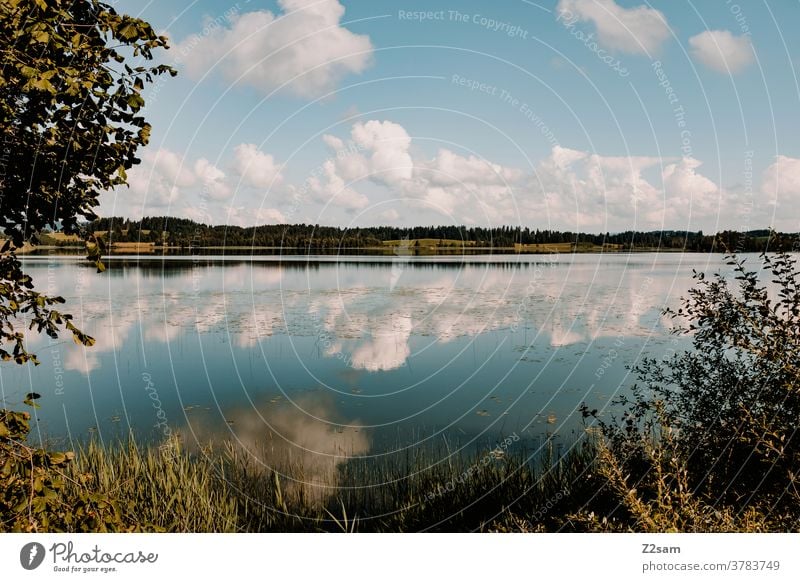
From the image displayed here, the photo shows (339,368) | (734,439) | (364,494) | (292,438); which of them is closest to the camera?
(734,439)

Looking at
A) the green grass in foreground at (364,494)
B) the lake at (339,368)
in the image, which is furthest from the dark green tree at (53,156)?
the lake at (339,368)

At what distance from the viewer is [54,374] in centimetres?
1249

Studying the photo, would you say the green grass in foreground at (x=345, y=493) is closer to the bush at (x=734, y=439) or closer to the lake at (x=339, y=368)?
the bush at (x=734, y=439)

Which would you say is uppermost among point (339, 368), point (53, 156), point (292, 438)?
point (53, 156)

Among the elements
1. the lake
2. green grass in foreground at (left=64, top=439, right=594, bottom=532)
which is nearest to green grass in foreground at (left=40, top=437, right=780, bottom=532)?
green grass in foreground at (left=64, top=439, right=594, bottom=532)

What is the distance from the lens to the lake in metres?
9.49

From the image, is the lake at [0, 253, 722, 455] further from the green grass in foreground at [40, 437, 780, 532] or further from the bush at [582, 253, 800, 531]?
the bush at [582, 253, 800, 531]

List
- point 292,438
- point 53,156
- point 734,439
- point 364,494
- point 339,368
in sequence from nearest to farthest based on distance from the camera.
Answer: point 53,156 → point 734,439 → point 364,494 → point 292,438 → point 339,368

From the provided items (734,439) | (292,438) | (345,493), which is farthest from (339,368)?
(734,439)

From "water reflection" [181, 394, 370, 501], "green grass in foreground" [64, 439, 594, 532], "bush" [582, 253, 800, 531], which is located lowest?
"water reflection" [181, 394, 370, 501]

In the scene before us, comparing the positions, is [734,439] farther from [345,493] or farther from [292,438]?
[292,438]

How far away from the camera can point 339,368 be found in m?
13.2

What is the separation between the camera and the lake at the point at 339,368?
949cm
